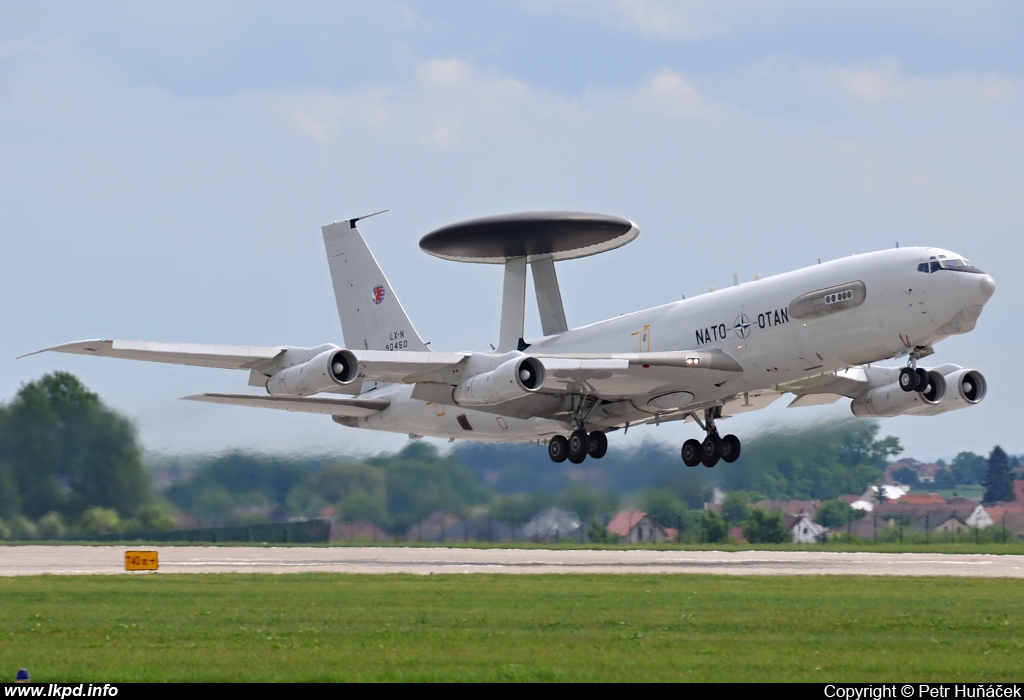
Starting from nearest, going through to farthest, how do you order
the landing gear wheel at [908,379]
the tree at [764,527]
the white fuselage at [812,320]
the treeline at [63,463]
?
the white fuselage at [812,320], the landing gear wheel at [908,379], the treeline at [63,463], the tree at [764,527]

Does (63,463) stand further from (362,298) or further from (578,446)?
(578,446)

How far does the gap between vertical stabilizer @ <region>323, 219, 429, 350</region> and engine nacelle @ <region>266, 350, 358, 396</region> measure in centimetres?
1161

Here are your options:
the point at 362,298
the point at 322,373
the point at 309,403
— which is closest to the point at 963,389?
the point at 322,373

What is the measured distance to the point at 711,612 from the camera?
2316 centimetres

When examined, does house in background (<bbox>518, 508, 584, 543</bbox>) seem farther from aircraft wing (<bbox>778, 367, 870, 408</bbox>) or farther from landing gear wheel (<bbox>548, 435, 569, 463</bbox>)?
aircraft wing (<bbox>778, 367, 870, 408</bbox>)

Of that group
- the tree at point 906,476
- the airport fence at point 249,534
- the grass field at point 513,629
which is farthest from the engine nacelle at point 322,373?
the tree at point 906,476

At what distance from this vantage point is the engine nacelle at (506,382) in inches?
1373

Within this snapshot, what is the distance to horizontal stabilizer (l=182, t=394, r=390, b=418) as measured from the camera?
40.8m

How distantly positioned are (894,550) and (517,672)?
124 ft

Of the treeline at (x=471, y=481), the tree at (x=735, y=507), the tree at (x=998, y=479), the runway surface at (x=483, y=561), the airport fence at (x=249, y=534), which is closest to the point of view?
the runway surface at (x=483, y=561)

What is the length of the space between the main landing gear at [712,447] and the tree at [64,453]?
2018cm

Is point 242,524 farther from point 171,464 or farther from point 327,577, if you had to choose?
point 327,577

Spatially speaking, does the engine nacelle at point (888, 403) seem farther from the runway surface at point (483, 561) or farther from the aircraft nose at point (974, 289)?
the aircraft nose at point (974, 289)

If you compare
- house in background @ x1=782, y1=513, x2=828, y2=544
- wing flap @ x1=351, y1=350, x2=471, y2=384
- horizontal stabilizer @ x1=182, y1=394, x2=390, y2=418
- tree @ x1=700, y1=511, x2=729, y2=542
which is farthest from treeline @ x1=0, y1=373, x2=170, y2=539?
house in background @ x1=782, y1=513, x2=828, y2=544
